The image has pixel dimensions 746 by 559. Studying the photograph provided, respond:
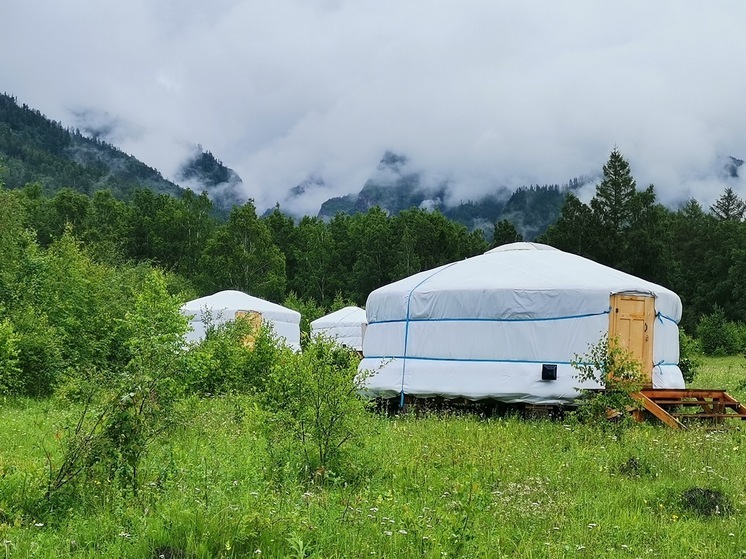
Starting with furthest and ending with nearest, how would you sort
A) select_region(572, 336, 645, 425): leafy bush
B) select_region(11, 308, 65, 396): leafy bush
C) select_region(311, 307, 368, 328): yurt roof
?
select_region(311, 307, 368, 328): yurt roof < select_region(11, 308, 65, 396): leafy bush < select_region(572, 336, 645, 425): leafy bush

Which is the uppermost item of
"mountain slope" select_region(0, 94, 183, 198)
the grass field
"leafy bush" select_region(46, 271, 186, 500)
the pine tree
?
"mountain slope" select_region(0, 94, 183, 198)

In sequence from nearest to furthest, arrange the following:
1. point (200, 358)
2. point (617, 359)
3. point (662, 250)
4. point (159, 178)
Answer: point (617, 359) → point (200, 358) → point (662, 250) → point (159, 178)

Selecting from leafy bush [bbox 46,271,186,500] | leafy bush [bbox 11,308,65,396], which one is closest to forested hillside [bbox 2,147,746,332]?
leafy bush [bbox 11,308,65,396]

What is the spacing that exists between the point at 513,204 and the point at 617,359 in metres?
138

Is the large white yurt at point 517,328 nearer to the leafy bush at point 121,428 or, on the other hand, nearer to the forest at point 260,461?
the forest at point 260,461

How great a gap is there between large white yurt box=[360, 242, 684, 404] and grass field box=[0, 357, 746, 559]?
6.82 feet

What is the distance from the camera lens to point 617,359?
7148mm

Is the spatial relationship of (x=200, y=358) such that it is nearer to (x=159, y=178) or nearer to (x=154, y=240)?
(x=154, y=240)

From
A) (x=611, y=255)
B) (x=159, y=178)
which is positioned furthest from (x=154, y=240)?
(x=159, y=178)

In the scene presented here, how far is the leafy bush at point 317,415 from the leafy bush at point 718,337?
73.3 feet

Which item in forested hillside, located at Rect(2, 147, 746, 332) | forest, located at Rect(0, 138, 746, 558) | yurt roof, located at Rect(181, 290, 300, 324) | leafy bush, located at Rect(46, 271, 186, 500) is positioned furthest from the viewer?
forested hillside, located at Rect(2, 147, 746, 332)

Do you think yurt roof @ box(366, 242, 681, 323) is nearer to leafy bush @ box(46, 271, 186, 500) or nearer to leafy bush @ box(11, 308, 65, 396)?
leafy bush @ box(11, 308, 65, 396)

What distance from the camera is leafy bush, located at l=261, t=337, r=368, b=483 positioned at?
4797mm

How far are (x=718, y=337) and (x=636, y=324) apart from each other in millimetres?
17852
